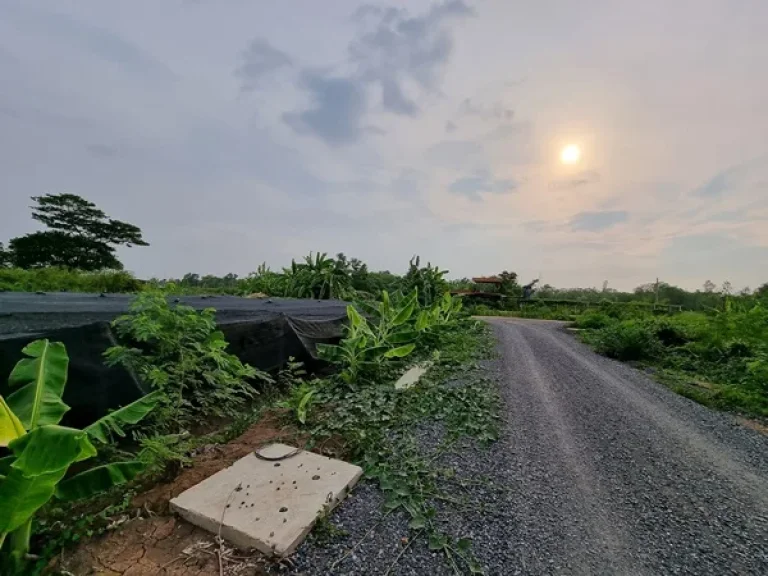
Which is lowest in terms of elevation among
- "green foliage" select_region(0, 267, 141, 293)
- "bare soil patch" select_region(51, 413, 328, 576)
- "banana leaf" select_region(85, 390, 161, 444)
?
"bare soil patch" select_region(51, 413, 328, 576)

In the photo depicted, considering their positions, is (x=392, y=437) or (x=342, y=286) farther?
(x=342, y=286)

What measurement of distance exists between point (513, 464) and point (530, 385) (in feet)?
6.61

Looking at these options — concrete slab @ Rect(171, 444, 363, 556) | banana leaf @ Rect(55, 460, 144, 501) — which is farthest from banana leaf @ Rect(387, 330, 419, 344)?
banana leaf @ Rect(55, 460, 144, 501)

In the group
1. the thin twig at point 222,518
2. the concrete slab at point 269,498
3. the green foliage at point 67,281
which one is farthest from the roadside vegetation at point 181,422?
the green foliage at point 67,281

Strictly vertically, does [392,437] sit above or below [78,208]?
below

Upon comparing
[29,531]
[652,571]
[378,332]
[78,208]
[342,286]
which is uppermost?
[78,208]

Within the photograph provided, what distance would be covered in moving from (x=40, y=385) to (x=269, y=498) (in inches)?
46.7

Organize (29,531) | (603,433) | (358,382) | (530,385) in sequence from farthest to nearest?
(530,385)
(358,382)
(603,433)
(29,531)

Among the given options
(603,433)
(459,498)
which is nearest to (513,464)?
(459,498)

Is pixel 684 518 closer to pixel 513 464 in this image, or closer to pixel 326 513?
pixel 513 464

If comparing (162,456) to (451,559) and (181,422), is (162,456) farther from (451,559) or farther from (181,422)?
(451,559)

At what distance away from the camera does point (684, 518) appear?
178 centimetres

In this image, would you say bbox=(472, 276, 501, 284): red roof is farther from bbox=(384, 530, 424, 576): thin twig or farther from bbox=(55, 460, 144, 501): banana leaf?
bbox=(55, 460, 144, 501): banana leaf

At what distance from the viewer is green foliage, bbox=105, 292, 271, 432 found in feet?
7.02
